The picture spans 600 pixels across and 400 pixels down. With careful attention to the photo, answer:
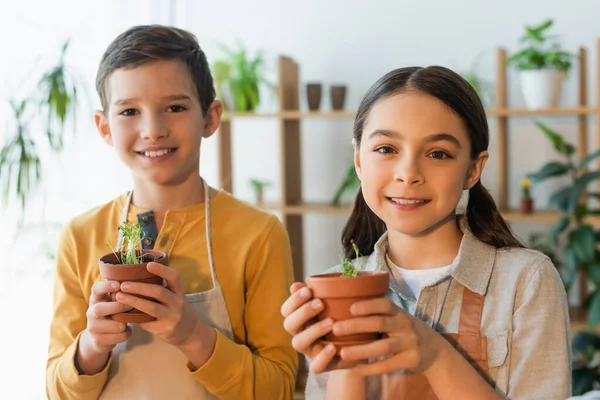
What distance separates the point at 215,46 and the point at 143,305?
→ 3.67 m

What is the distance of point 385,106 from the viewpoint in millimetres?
1494

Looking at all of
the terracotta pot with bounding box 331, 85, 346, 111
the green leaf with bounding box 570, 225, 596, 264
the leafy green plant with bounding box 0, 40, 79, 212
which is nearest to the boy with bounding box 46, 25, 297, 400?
the leafy green plant with bounding box 0, 40, 79, 212

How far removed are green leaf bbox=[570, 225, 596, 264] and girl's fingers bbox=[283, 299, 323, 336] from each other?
284 centimetres

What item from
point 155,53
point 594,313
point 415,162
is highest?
point 155,53

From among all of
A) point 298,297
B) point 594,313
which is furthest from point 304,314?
point 594,313

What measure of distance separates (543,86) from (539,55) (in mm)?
167

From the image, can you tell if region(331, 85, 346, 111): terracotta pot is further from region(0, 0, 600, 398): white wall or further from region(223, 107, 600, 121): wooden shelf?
region(0, 0, 600, 398): white wall

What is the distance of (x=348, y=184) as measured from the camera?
4.39m

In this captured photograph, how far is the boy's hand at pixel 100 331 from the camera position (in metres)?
1.44

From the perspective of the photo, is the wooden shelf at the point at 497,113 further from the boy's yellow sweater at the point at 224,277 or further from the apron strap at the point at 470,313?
the apron strap at the point at 470,313

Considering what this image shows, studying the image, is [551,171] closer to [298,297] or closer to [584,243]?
[584,243]

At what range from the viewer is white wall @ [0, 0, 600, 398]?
3.32 m

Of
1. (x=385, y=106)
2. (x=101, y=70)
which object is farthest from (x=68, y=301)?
(x=385, y=106)

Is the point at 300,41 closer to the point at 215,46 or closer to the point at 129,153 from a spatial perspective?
the point at 215,46
